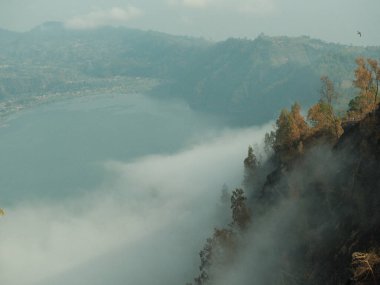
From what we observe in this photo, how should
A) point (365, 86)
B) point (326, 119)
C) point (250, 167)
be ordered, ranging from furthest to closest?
point (250, 167)
point (326, 119)
point (365, 86)

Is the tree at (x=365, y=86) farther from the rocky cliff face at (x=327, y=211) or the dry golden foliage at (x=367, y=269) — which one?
the dry golden foliage at (x=367, y=269)

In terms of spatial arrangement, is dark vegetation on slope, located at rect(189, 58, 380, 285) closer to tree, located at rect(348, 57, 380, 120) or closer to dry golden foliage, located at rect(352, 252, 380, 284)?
dry golden foliage, located at rect(352, 252, 380, 284)

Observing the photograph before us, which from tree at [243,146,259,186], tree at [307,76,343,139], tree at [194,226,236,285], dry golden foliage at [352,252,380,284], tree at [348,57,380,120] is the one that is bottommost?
tree at [194,226,236,285]

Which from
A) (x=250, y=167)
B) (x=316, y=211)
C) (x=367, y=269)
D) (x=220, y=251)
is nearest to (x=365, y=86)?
(x=316, y=211)

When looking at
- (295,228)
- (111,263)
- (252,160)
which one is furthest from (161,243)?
(295,228)

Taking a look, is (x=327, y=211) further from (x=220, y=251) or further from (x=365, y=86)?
(x=220, y=251)

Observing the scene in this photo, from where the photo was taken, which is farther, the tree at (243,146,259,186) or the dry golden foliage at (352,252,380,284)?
the tree at (243,146,259,186)

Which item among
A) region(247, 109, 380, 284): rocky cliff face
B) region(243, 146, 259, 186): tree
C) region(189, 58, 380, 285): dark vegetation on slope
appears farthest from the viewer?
region(243, 146, 259, 186): tree

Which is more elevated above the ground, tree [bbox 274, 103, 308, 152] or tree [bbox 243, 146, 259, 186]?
tree [bbox 274, 103, 308, 152]

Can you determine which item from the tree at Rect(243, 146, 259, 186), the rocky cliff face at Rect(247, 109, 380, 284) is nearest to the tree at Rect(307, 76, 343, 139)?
the rocky cliff face at Rect(247, 109, 380, 284)
